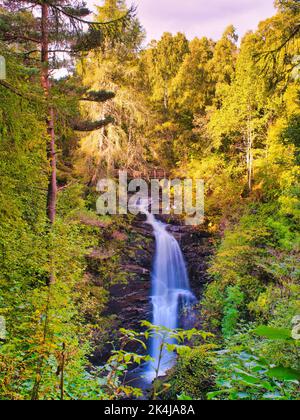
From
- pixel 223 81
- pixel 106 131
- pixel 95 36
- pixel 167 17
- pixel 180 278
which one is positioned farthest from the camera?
pixel 223 81

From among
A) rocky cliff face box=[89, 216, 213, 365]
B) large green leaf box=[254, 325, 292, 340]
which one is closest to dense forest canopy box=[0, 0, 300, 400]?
large green leaf box=[254, 325, 292, 340]

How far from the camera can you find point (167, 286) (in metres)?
13.1

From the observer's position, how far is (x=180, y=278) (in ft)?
44.2

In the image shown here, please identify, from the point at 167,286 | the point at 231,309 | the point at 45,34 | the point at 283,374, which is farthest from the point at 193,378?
the point at 45,34

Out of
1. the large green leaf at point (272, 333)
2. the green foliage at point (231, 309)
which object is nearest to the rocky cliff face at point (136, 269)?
the green foliage at point (231, 309)

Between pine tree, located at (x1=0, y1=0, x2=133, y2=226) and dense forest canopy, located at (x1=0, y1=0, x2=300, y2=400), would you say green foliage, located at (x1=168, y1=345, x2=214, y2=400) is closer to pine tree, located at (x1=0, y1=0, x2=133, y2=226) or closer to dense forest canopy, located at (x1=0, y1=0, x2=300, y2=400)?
dense forest canopy, located at (x1=0, y1=0, x2=300, y2=400)

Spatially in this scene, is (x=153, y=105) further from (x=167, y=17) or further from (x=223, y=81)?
(x=167, y=17)

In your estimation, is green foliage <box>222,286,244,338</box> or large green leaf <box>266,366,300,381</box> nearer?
large green leaf <box>266,366,300,381</box>

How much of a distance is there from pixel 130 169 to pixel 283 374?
14557 millimetres

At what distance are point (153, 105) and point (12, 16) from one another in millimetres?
13121

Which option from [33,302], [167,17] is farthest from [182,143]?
[33,302]

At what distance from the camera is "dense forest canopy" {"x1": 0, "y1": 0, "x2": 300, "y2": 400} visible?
10.7ft

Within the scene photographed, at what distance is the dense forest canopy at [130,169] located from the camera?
10.7 feet

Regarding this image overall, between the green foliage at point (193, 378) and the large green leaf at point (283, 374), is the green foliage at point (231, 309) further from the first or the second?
the large green leaf at point (283, 374)
